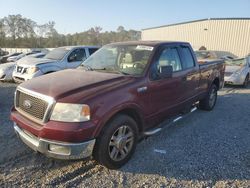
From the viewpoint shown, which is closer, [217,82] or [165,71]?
[165,71]

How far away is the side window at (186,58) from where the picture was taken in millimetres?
5254

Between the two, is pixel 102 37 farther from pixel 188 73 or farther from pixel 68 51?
pixel 188 73

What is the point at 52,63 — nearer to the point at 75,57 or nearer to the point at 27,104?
the point at 75,57

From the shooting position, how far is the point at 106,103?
3285mm

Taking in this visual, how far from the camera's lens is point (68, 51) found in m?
10.1

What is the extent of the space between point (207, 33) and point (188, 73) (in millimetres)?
23810

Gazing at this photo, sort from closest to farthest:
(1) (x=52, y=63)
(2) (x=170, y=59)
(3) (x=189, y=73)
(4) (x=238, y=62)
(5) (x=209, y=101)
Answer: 1. (2) (x=170, y=59)
2. (3) (x=189, y=73)
3. (5) (x=209, y=101)
4. (1) (x=52, y=63)
5. (4) (x=238, y=62)

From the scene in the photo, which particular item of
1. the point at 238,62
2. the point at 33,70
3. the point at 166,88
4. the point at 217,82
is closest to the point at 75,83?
the point at 166,88

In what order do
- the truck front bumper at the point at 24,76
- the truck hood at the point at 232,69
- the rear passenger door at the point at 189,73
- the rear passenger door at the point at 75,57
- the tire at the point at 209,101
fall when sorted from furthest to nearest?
the truck hood at the point at 232,69 → the rear passenger door at the point at 75,57 → the truck front bumper at the point at 24,76 → the tire at the point at 209,101 → the rear passenger door at the point at 189,73

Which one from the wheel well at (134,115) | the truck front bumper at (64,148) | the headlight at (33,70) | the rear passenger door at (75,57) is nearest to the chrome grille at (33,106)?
the truck front bumper at (64,148)

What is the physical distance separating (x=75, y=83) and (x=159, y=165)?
1.78 meters

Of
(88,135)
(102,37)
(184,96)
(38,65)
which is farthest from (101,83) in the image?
(102,37)

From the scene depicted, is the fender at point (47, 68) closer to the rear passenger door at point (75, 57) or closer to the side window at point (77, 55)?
the rear passenger door at point (75, 57)

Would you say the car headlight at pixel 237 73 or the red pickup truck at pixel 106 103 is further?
the car headlight at pixel 237 73
